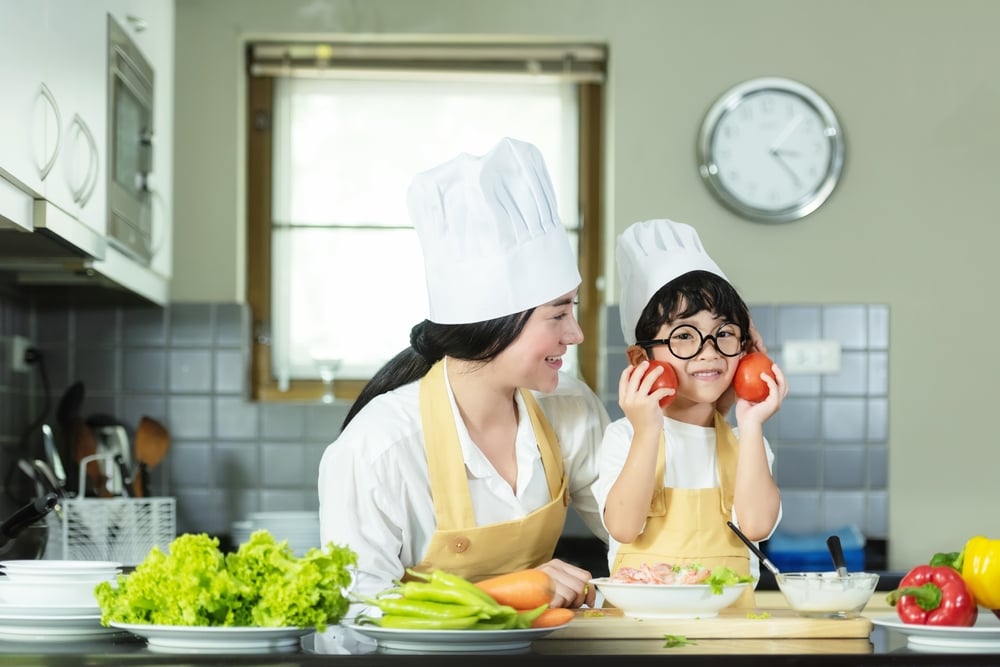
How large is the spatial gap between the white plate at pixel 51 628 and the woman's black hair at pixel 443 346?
0.68 metres

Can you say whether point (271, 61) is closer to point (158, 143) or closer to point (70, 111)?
point (158, 143)

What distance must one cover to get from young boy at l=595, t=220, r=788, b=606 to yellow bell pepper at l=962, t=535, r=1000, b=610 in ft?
1.42

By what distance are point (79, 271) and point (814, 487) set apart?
2.04 m

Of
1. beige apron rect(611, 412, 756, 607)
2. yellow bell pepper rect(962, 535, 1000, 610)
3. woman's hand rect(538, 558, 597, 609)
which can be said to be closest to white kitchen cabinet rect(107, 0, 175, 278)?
beige apron rect(611, 412, 756, 607)

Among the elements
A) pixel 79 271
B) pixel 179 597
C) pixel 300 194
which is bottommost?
pixel 179 597

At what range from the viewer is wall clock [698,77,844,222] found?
3.60 metres

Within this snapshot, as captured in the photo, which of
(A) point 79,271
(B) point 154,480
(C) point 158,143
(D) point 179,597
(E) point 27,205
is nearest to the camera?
(D) point 179,597

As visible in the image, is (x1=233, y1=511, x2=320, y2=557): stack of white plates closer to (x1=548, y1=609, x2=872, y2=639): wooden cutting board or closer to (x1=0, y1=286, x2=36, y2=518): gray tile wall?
(x1=0, y1=286, x2=36, y2=518): gray tile wall

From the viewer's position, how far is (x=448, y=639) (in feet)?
4.23

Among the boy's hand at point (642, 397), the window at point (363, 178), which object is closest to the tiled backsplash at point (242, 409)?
the window at point (363, 178)

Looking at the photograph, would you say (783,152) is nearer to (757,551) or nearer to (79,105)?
(79,105)

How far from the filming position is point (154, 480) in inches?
141

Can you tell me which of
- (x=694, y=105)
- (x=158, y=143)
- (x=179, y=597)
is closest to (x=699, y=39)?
(x=694, y=105)

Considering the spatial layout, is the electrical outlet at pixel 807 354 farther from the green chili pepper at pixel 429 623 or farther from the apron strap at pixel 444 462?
the green chili pepper at pixel 429 623
